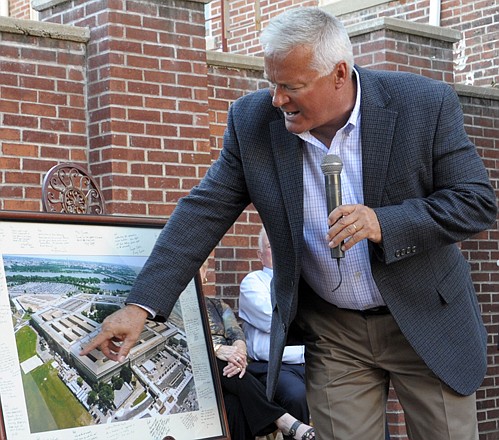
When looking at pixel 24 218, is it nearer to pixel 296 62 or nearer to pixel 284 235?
pixel 284 235

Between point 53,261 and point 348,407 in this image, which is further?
point 53,261

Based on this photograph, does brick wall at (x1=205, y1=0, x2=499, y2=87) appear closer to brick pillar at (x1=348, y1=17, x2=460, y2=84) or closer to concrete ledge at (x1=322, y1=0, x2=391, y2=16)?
concrete ledge at (x1=322, y1=0, x2=391, y2=16)

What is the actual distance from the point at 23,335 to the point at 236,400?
9.17ft

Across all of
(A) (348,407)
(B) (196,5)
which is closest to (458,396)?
(A) (348,407)

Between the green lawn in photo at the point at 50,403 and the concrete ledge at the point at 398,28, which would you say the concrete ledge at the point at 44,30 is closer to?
the concrete ledge at the point at 398,28

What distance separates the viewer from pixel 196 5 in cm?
717

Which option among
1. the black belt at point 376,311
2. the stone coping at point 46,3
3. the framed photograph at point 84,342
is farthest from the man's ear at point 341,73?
the stone coping at point 46,3

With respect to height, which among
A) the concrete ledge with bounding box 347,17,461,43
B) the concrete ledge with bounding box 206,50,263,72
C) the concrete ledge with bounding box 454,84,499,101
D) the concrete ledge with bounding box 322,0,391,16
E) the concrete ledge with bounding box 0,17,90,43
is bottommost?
the concrete ledge with bounding box 454,84,499,101

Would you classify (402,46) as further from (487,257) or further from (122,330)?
(122,330)

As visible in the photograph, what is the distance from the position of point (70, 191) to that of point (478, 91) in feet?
15.1

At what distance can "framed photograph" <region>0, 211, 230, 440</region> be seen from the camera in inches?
159

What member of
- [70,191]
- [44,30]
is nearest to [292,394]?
[70,191]

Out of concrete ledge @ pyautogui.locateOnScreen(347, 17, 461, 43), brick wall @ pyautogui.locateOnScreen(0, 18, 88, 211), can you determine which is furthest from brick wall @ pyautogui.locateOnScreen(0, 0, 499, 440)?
concrete ledge @ pyautogui.locateOnScreen(347, 17, 461, 43)

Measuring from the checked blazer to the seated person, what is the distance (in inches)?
116
